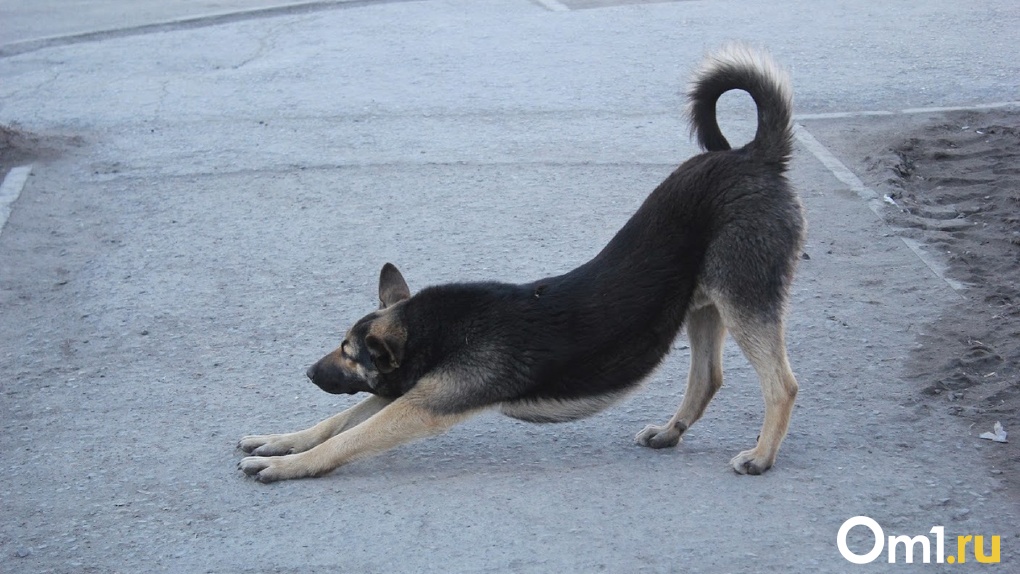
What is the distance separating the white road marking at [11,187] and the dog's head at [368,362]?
4.08 m

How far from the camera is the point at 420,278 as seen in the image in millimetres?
6949

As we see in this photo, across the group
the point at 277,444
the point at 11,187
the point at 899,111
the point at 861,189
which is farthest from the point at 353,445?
the point at 899,111

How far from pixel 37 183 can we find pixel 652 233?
238 inches

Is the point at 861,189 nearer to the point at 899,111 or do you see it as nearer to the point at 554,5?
the point at 899,111

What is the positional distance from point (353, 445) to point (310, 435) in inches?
15.2

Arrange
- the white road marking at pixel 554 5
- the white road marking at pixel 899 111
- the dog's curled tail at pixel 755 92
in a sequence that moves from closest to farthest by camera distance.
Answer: the dog's curled tail at pixel 755 92 < the white road marking at pixel 899 111 < the white road marking at pixel 554 5

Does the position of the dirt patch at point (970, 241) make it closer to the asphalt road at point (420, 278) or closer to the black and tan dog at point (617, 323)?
the asphalt road at point (420, 278)

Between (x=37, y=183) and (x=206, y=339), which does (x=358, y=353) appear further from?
(x=37, y=183)

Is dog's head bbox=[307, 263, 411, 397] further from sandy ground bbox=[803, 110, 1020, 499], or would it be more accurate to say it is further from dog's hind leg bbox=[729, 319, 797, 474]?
sandy ground bbox=[803, 110, 1020, 499]

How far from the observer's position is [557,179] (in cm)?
849

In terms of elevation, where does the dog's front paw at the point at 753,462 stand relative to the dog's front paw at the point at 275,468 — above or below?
above

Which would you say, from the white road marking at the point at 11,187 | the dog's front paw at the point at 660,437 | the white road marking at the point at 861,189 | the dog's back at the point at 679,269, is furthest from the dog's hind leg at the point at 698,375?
the white road marking at the point at 11,187

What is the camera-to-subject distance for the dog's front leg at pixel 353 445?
481 centimetres

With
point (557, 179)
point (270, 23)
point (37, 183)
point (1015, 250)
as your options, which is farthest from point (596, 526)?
point (270, 23)
